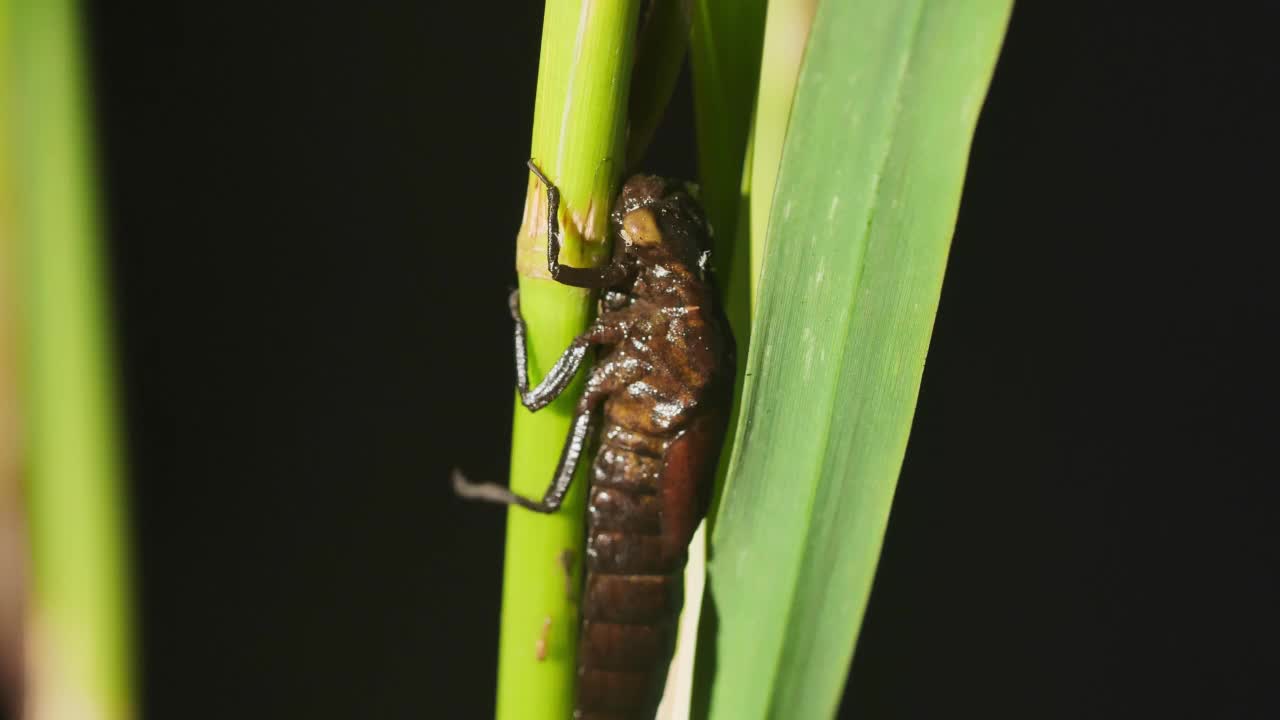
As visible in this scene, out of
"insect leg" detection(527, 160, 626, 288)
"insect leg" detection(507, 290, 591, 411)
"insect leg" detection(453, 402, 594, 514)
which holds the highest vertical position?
"insect leg" detection(527, 160, 626, 288)

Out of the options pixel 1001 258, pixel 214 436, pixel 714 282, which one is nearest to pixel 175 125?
pixel 214 436

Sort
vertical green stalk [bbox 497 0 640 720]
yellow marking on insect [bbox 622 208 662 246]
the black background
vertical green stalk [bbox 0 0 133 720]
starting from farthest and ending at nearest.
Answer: the black background < yellow marking on insect [bbox 622 208 662 246] < vertical green stalk [bbox 0 0 133 720] < vertical green stalk [bbox 497 0 640 720]

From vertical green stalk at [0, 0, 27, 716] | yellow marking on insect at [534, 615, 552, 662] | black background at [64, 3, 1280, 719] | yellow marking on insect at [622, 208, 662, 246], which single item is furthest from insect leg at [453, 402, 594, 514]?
black background at [64, 3, 1280, 719]

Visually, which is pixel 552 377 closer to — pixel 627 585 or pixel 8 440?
pixel 627 585

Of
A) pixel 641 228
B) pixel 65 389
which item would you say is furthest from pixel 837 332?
pixel 65 389

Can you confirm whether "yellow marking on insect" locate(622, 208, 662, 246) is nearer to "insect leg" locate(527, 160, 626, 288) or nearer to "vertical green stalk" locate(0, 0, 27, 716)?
"insect leg" locate(527, 160, 626, 288)

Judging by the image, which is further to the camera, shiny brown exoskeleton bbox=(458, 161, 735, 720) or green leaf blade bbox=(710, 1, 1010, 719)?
shiny brown exoskeleton bbox=(458, 161, 735, 720)

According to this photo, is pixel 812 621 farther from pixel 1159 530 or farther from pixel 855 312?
pixel 1159 530
